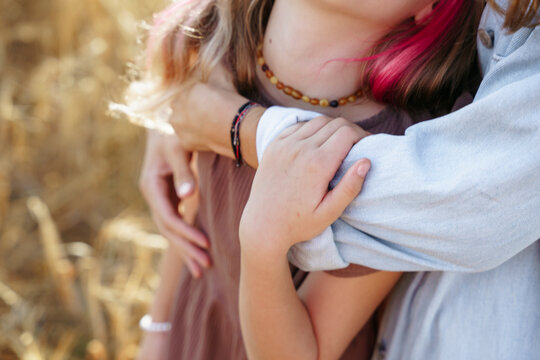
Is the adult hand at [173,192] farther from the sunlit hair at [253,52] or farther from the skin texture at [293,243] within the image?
the skin texture at [293,243]

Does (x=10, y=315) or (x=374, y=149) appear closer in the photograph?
(x=374, y=149)

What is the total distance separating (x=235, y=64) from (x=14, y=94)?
7.57 feet

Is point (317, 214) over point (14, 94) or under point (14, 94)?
over

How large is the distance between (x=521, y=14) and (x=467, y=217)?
299 millimetres

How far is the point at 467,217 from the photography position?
890 millimetres

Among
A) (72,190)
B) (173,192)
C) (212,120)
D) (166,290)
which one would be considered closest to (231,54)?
(212,120)

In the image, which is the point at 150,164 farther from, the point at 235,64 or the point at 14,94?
the point at 14,94

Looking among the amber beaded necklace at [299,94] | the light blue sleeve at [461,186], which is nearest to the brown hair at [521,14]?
the light blue sleeve at [461,186]

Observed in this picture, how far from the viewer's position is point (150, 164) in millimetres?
1666

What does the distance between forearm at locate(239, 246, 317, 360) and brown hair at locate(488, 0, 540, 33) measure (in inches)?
19.4

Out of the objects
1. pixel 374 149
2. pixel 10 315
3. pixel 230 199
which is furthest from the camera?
pixel 10 315

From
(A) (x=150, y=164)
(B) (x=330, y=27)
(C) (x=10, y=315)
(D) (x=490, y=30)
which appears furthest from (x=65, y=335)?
(D) (x=490, y=30)

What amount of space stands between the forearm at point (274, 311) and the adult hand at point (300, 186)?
42 millimetres

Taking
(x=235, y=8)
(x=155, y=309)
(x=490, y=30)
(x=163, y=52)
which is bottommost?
(x=155, y=309)
